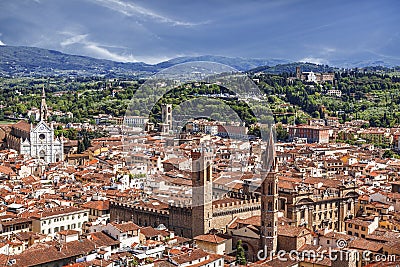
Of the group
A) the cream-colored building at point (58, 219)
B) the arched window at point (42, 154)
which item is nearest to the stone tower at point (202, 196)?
the cream-colored building at point (58, 219)

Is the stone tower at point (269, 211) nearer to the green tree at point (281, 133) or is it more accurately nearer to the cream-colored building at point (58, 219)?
the cream-colored building at point (58, 219)

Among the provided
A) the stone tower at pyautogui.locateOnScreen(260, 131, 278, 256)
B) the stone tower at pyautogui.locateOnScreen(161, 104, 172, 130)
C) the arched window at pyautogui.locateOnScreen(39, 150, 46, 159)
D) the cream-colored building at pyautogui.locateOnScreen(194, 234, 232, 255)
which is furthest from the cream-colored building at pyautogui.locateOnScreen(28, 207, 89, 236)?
the arched window at pyautogui.locateOnScreen(39, 150, 46, 159)

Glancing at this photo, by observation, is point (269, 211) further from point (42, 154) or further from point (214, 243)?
point (42, 154)

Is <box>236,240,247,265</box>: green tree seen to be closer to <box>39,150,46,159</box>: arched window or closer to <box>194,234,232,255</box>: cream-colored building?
<box>194,234,232,255</box>: cream-colored building

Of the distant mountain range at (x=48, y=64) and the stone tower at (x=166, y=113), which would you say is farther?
the distant mountain range at (x=48, y=64)

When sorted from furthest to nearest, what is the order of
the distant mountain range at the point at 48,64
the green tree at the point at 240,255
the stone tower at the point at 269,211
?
the distant mountain range at the point at 48,64 → the stone tower at the point at 269,211 → the green tree at the point at 240,255
